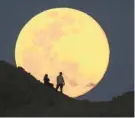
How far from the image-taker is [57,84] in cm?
3672

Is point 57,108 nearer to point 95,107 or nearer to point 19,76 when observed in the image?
point 95,107

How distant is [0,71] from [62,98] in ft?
22.3

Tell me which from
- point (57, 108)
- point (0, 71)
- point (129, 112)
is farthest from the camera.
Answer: point (0, 71)

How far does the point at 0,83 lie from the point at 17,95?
7.48 feet

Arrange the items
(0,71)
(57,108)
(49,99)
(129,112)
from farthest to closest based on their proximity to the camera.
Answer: (0,71) < (49,99) < (57,108) < (129,112)

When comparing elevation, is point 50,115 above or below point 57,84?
below

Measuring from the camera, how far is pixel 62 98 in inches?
1387

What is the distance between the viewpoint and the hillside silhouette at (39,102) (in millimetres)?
28422

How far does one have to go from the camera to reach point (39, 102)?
110ft

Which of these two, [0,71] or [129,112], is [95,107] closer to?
[129,112]

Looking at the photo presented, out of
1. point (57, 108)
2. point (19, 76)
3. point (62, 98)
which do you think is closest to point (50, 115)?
point (57, 108)

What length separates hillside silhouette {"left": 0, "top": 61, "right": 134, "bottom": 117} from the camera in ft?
93.2

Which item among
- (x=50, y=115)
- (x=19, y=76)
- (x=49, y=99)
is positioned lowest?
(x=50, y=115)

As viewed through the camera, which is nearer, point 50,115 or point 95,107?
point 50,115
